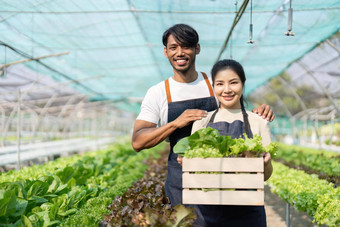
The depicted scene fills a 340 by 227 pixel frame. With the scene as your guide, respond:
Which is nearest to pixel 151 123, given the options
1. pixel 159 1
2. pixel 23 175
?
pixel 23 175

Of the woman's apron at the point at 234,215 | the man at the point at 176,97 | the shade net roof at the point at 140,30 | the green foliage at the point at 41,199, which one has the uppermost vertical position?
the shade net roof at the point at 140,30

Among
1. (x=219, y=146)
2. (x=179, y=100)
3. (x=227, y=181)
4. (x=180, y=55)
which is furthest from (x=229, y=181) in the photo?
(x=180, y=55)

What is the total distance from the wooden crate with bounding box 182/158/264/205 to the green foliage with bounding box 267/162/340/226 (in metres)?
2.17

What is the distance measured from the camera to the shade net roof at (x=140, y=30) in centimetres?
571

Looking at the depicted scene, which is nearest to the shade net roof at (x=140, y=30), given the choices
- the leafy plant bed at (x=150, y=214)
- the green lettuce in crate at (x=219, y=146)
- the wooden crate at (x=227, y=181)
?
the leafy plant bed at (x=150, y=214)

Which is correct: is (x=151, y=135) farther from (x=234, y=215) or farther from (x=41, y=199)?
(x=41, y=199)

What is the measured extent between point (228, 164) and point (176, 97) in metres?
0.68

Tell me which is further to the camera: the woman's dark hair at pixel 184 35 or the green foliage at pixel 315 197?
the green foliage at pixel 315 197

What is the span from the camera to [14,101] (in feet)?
39.5

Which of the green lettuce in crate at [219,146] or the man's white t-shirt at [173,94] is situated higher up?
the man's white t-shirt at [173,94]

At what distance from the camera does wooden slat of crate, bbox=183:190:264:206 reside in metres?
1.66

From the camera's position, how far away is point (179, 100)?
2.22m

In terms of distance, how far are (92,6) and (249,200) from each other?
4.97 m

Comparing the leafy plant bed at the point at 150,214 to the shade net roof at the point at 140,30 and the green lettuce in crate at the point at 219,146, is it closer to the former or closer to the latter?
the green lettuce in crate at the point at 219,146
